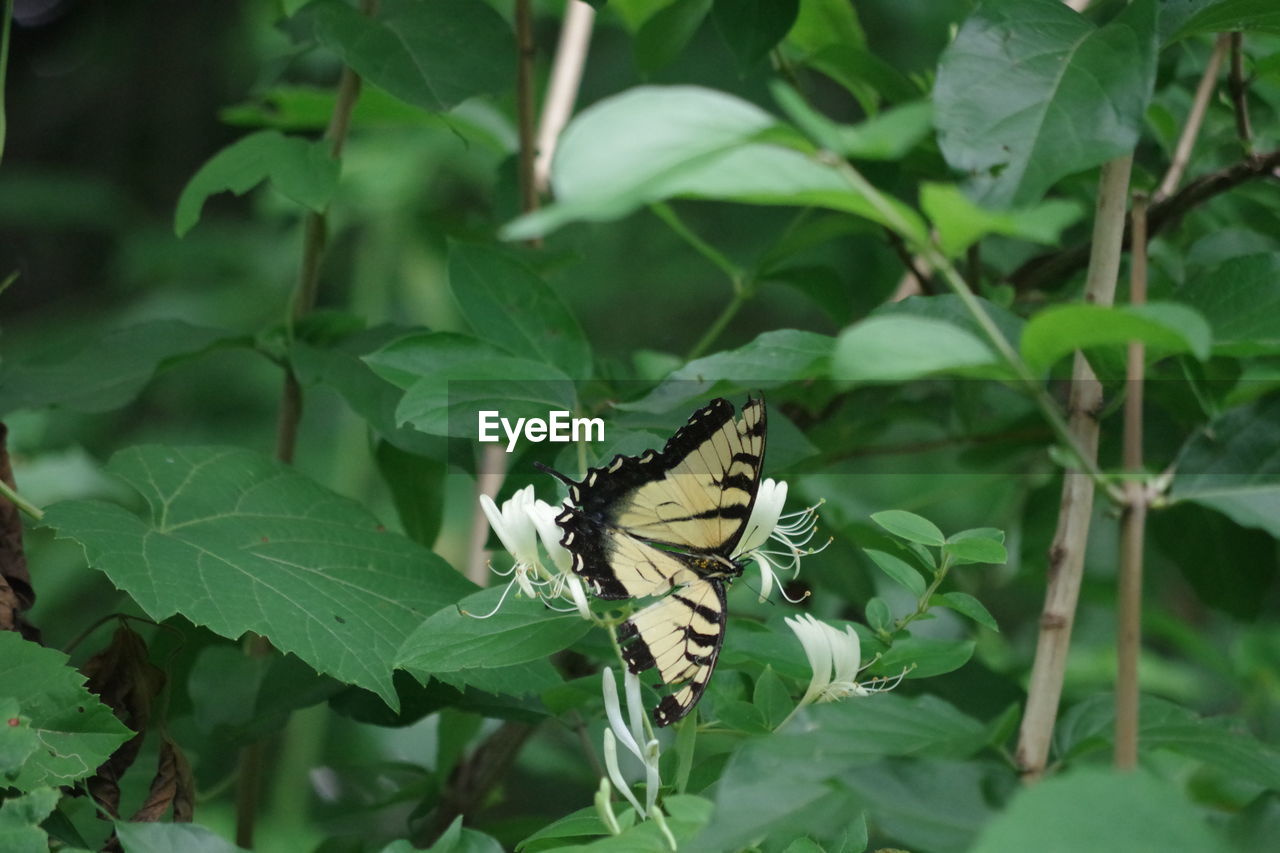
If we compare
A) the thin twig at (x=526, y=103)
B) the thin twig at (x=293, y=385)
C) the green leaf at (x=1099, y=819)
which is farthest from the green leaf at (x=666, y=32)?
the green leaf at (x=1099, y=819)

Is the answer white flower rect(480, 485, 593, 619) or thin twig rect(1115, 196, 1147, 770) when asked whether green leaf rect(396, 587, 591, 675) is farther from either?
thin twig rect(1115, 196, 1147, 770)

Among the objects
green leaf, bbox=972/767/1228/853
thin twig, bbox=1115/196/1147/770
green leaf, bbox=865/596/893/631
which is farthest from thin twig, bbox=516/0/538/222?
green leaf, bbox=972/767/1228/853

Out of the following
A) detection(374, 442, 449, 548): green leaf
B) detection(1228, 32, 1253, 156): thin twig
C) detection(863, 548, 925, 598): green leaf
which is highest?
detection(1228, 32, 1253, 156): thin twig

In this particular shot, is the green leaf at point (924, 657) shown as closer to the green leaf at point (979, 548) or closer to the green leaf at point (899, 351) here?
the green leaf at point (979, 548)

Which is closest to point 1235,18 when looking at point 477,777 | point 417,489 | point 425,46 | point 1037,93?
point 1037,93

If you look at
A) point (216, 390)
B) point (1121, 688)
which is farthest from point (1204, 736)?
point (216, 390)

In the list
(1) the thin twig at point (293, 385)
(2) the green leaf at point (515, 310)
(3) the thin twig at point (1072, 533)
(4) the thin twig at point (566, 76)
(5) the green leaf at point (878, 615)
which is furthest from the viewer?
(4) the thin twig at point (566, 76)

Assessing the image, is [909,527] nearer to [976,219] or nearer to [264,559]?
[976,219]
